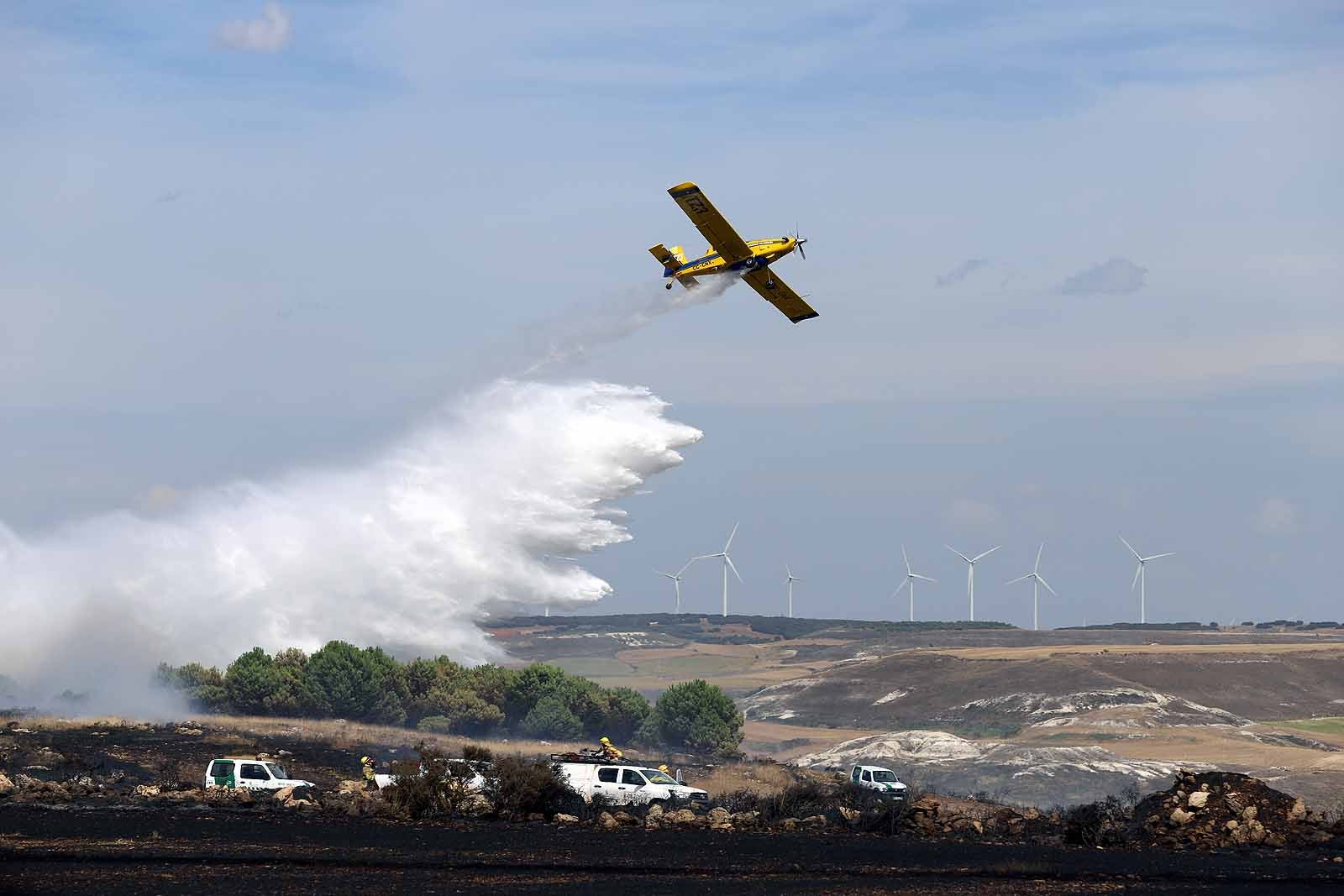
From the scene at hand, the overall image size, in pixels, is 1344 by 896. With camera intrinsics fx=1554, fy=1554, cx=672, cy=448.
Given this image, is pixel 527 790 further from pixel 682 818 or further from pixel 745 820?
pixel 745 820

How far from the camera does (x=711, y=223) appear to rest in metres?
57.5

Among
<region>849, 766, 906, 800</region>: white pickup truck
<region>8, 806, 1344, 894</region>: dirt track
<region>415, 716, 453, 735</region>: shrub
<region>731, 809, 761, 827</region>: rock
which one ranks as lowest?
<region>8, 806, 1344, 894</region>: dirt track

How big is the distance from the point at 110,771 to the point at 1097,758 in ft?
186

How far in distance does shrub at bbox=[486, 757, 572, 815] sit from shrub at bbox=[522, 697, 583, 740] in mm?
51580

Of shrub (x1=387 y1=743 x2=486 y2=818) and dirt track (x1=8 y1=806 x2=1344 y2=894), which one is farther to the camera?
shrub (x1=387 y1=743 x2=486 y2=818)

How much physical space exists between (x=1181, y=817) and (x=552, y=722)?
60646 millimetres

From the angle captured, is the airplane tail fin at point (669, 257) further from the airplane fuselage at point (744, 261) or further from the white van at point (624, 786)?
the white van at point (624, 786)

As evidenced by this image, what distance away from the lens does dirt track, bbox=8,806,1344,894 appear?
26422mm

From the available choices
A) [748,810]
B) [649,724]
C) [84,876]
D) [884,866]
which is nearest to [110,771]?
[748,810]

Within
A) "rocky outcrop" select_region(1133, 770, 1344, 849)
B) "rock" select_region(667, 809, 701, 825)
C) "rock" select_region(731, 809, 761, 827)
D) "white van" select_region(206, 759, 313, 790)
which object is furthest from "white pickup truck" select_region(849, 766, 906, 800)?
"white van" select_region(206, 759, 313, 790)

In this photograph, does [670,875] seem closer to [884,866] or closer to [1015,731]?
[884,866]

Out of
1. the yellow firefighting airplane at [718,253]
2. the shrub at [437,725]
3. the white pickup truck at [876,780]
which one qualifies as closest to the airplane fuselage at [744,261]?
the yellow firefighting airplane at [718,253]

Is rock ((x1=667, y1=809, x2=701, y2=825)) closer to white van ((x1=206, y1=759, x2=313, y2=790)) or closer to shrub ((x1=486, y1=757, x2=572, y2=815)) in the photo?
shrub ((x1=486, y1=757, x2=572, y2=815))

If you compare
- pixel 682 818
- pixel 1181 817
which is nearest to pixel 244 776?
pixel 682 818
